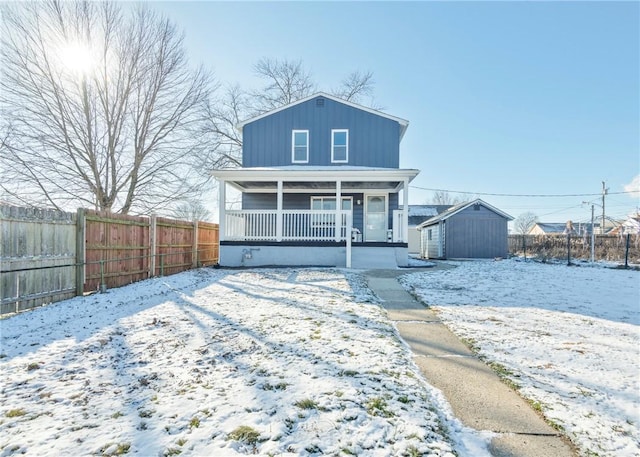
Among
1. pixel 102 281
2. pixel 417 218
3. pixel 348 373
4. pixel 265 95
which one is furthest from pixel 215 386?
pixel 417 218

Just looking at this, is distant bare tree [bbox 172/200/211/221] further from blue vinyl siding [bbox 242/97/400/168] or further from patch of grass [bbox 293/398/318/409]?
patch of grass [bbox 293/398/318/409]

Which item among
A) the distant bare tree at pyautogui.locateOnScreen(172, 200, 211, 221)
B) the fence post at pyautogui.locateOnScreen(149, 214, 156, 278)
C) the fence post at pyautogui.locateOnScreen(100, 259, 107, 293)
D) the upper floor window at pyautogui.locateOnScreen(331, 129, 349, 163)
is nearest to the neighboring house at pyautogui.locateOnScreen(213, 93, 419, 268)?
the upper floor window at pyautogui.locateOnScreen(331, 129, 349, 163)

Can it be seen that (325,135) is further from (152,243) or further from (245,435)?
(245,435)

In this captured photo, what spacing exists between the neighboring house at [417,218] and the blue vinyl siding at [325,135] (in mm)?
16422

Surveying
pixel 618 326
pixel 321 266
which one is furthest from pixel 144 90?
pixel 618 326

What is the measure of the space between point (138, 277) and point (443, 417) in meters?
8.47

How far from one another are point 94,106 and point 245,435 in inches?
702

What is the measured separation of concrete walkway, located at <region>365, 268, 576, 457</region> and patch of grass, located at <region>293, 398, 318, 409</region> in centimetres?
103

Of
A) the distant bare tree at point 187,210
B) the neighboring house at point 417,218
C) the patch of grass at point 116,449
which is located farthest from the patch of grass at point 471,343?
the neighboring house at point 417,218

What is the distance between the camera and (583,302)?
630 centimetres

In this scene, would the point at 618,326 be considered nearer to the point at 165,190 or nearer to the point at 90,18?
the point at 165,190

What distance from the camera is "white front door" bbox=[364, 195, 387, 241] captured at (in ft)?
47.5

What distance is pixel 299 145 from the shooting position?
1461 cm

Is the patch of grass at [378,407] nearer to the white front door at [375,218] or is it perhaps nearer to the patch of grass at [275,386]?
the patch of grass at [275,386]
